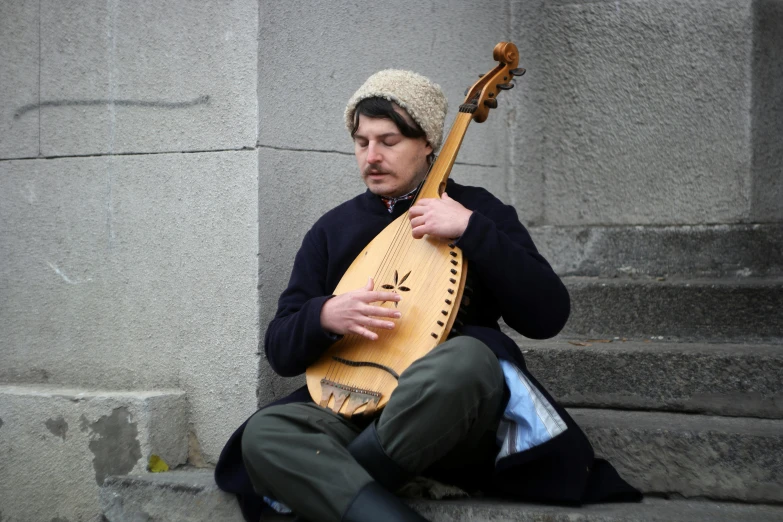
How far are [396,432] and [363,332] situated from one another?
0.89 ft

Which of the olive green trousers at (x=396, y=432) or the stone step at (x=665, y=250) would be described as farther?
the stone step at (x=665, y=250)

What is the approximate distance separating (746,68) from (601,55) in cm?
55

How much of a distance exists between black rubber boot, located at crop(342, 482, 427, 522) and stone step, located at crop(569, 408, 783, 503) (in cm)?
82

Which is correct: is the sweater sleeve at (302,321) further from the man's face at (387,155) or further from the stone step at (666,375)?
the stone step at (666,375)

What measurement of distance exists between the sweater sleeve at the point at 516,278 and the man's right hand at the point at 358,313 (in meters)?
0.23

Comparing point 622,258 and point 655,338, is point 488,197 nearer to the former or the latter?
point 655,338

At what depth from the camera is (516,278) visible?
224 centimetres

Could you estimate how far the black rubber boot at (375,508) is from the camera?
1.96 metres

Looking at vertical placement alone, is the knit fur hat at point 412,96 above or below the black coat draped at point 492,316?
above

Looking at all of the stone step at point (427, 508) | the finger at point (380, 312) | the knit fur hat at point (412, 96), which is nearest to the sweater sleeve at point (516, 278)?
the finger at point (380, 312)

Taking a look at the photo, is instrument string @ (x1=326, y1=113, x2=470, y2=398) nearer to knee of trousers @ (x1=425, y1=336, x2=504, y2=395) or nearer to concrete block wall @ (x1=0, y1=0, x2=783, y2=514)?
knee of trousers @ (x1=425, y1=336, x2=504, y2=395)

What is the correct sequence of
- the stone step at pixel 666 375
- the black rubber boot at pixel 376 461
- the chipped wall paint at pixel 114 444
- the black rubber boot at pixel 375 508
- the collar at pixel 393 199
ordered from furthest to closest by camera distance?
the chipped wall paint at pixel 114 444, the stone step at pixel 666 375, the collar at pixel 393 199, the black rubber boot at pixel 376 461, the black rubber boot at pixel 375 508

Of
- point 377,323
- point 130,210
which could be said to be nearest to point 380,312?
point 377,323

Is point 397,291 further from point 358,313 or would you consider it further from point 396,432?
point 396,432
